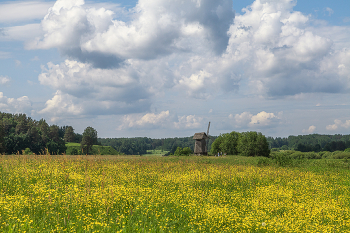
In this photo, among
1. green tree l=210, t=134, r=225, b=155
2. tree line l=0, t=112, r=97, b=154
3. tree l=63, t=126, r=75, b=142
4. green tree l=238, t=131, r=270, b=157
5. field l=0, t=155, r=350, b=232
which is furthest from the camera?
tree l=63, t=126, r=75, b=142

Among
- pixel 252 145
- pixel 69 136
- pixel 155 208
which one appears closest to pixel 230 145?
pixel 252 145

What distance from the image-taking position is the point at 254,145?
64.4m

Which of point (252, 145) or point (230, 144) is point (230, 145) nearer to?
point (230, 144)

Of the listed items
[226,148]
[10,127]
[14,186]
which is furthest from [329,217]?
[10,127]

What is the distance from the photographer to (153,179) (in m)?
15.6

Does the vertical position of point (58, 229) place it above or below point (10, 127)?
below

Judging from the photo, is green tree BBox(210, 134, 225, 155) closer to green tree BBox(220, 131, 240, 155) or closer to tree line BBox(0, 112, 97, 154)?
green tree BBox(220, 131, 240, 155)

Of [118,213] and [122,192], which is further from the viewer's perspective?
[122,192]

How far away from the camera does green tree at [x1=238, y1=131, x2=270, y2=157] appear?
64.3 metres

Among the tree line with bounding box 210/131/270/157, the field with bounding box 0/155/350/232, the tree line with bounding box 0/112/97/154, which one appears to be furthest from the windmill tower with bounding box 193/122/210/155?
the field with bounding box 0/155/350/232

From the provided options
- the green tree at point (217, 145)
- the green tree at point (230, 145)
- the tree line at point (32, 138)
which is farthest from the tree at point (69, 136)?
the green tree at point (230, 145)

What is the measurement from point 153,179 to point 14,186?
24.0 feet

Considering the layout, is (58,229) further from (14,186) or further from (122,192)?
(14,186)

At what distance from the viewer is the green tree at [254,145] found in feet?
211
